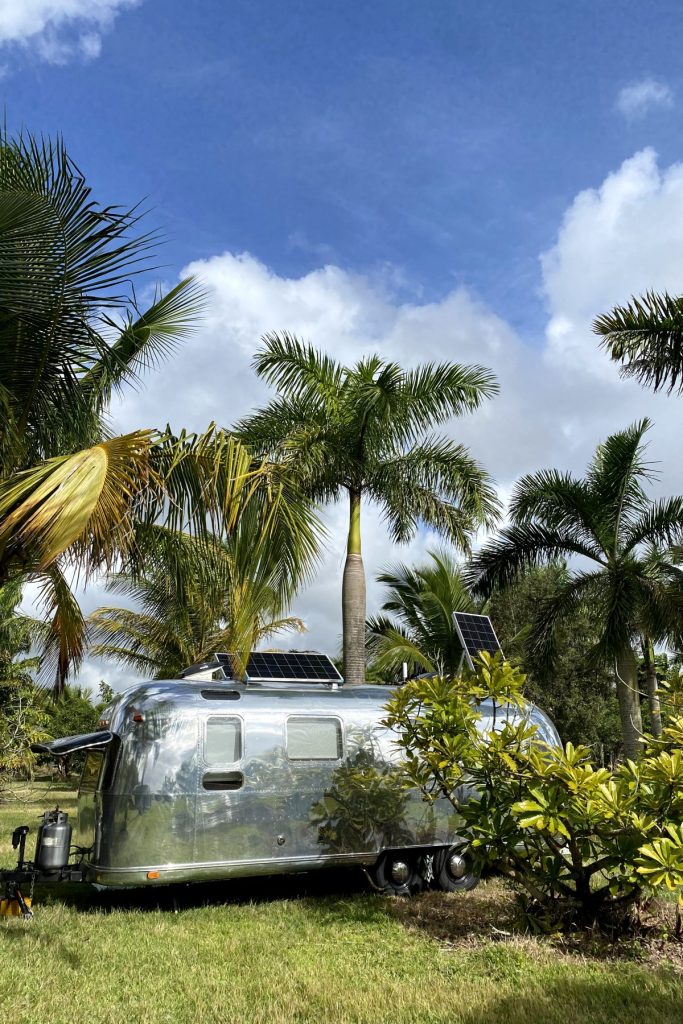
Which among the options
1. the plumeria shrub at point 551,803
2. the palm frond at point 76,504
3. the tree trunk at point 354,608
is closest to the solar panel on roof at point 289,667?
the plumeria shrub at point 551,803

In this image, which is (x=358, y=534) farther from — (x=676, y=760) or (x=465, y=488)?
(x=676, y=760)

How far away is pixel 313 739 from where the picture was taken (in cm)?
931

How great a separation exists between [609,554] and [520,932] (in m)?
11.3

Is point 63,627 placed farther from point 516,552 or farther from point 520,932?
point 516,552

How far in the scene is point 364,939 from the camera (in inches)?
295

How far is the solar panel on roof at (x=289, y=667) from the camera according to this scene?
980 centimetres

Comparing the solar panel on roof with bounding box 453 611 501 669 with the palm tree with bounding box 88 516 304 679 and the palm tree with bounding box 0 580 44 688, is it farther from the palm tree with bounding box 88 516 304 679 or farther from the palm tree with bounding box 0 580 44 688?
the palm tree with bounding box 0 580 44 688

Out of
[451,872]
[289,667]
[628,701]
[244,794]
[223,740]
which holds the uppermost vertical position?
[289,667]

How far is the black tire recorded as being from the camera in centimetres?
980

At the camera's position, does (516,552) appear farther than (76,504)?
Yes

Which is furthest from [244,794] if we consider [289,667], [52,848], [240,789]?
[52,848]

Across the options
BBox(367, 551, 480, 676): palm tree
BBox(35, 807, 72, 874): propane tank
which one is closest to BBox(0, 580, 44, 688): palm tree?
BBox(367, 551, 480, 676): palm tree

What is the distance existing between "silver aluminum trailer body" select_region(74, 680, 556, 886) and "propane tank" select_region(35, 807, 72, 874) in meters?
0.30

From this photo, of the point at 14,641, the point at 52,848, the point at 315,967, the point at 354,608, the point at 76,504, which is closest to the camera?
the point at 76,504
